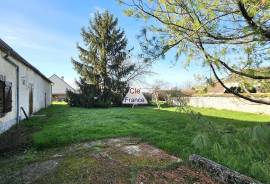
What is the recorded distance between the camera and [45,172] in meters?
5.81

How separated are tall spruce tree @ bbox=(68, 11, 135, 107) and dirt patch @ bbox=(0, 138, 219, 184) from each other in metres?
23.6

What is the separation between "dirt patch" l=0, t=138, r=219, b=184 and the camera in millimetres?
5270

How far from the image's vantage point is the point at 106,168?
19.4 ft

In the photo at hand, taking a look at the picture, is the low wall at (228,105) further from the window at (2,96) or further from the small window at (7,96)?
the window at (2,96)

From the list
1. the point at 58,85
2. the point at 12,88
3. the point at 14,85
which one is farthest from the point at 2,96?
the point at 58,85

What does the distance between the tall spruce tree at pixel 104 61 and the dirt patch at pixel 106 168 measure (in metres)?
23.6

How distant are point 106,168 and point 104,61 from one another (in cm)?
2634

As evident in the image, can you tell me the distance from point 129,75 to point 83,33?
22.2 feet

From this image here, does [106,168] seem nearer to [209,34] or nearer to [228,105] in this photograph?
[209,34]

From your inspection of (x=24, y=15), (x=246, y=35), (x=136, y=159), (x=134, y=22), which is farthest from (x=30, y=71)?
(x=246, y=35)

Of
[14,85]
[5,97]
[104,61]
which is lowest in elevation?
[5,97]

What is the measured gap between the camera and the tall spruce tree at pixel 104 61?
31.4m

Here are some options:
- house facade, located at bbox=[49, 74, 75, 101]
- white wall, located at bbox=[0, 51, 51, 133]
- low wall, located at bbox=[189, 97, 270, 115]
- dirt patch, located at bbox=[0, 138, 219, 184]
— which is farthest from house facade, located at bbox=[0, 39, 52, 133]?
house facade, located at bbox=[49, 74, 75, 101]

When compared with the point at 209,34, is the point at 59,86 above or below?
above
